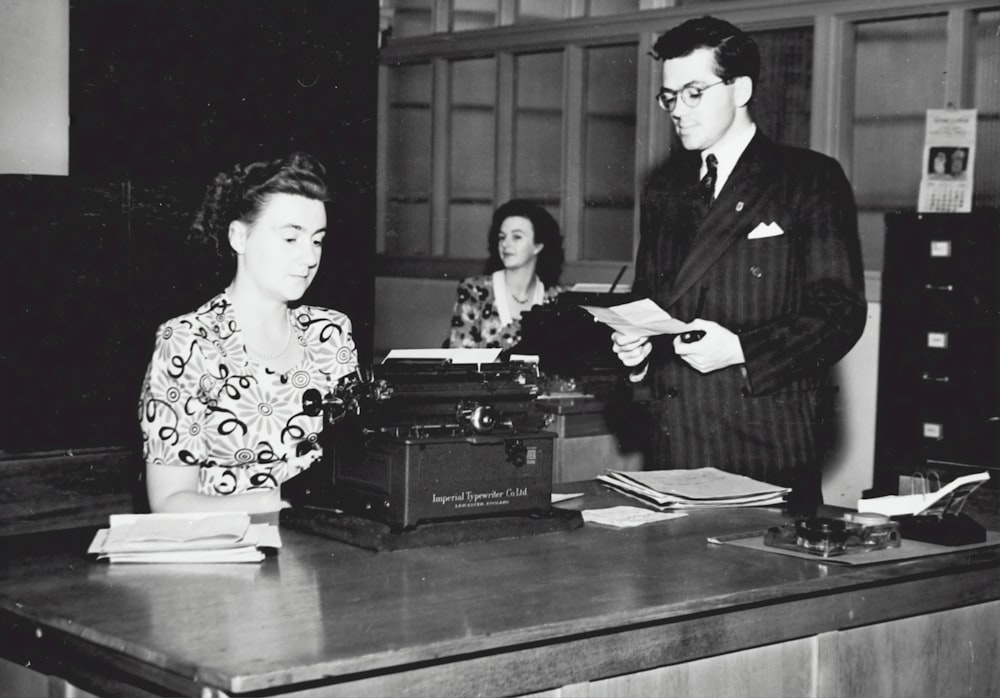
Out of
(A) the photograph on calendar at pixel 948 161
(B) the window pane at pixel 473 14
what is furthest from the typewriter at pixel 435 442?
(B) the window pane at pixel 473 14

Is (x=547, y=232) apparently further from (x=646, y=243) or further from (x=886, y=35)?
(x=646, y=243)

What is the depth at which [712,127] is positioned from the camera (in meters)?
3.15

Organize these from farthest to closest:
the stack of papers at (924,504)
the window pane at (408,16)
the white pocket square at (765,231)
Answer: the window pane at (408,16)
the white pocket square at (765,231)
the stack of papers at (924,504)

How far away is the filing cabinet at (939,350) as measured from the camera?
5152 millimetres

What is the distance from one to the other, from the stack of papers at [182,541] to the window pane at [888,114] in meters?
4.68

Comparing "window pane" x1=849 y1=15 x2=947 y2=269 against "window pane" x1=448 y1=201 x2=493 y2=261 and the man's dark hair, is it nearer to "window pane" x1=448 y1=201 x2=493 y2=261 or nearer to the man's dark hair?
"window pane" x1=448 y1=201 x2=493 y2=261

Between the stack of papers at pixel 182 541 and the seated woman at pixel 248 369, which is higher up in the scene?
the seated woman at pixel 248 369

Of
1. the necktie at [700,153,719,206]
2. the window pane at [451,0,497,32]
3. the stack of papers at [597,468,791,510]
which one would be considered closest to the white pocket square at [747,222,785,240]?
the necktie at [700,153,719,206]

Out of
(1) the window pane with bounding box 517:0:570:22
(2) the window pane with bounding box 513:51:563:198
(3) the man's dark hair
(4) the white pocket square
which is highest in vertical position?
(1) the window pane with bounding box 517:0:570:22

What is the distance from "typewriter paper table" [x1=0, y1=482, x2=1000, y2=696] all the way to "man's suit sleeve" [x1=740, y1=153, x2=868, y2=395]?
714mm

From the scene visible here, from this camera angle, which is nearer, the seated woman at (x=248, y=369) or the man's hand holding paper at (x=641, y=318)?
the man's hand holding paper at (x=641, y=318)

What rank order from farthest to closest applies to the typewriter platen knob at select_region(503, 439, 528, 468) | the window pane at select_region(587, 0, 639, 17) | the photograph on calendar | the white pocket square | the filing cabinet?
1. the window pane at select_region(587, 0, 639, 17)
2. the photograph on calendar
3. the filing cabinet
4. the white pocket square
5. the typewriter platen knob at select_region(503, 439, 528, 468)

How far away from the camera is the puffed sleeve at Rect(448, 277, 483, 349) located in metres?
5.76

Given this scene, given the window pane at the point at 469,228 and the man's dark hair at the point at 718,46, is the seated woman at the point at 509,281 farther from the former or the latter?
the man's dark hair at the point at 718,46
